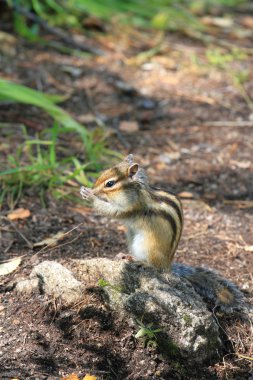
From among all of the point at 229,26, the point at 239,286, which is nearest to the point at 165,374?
the point at 239,286

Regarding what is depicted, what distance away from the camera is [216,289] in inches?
129

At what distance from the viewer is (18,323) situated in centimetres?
296

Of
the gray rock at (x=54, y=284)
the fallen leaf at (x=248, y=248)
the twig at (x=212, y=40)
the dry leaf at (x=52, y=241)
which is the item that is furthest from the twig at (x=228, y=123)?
the gray rock at (x=54, y=284)

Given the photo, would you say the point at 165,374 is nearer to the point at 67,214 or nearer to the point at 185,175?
the point at 67,214

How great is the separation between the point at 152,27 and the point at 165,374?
5.32 metres

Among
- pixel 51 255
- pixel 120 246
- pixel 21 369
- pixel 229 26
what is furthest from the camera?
pixel 229 26

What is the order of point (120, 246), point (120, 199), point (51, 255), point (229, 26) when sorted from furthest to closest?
point (229, 26) → point (120, 246) → point (51, 255) → point (120, 199)

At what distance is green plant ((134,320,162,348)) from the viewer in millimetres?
2936

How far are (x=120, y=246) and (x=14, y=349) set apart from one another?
121 centimetres

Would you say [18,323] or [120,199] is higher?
[120,199]

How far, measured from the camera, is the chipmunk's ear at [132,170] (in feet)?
10.7

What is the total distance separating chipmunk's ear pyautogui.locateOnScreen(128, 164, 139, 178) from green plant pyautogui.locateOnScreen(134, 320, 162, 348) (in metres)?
0.78

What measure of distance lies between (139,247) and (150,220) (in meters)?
0.15

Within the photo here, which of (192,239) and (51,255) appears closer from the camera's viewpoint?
(51,255)
